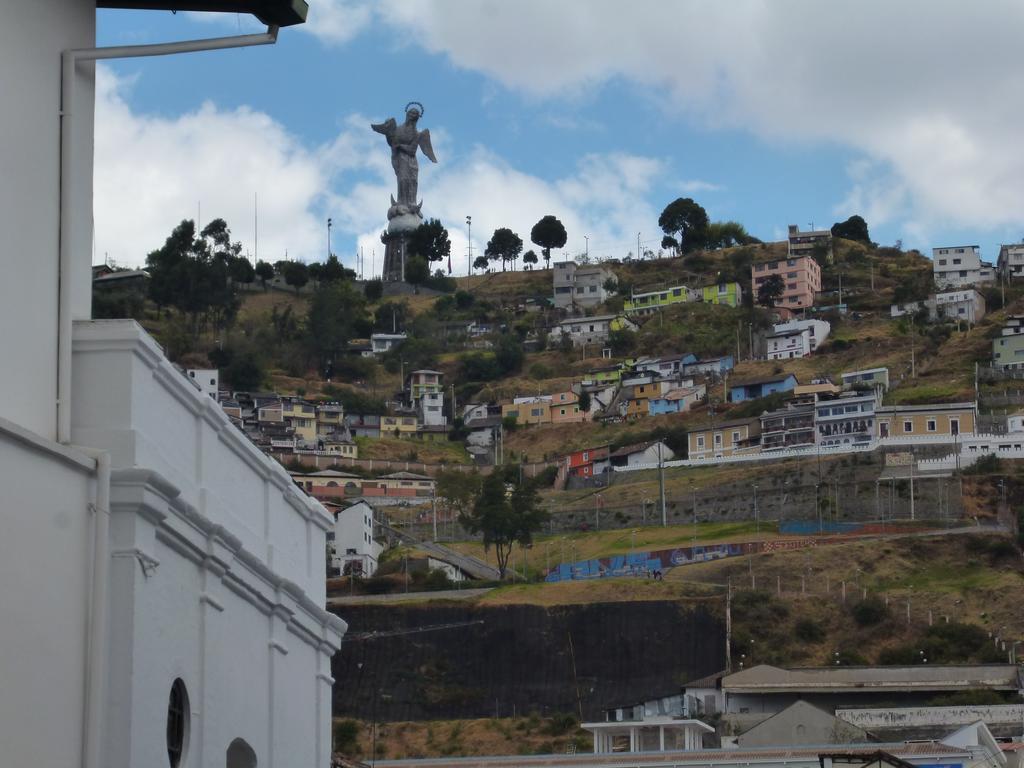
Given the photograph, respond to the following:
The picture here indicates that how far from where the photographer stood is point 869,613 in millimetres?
83812

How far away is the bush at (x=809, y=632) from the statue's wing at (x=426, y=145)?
7818 cm

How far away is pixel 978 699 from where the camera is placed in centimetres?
7000

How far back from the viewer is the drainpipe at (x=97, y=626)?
13477 millimetres

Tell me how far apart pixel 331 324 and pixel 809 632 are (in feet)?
216

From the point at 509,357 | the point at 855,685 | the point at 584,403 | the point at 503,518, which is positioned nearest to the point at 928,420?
the point at 503,518

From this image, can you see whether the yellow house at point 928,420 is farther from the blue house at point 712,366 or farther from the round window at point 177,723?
the round window at point 177,723

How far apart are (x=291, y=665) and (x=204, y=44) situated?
7272mm

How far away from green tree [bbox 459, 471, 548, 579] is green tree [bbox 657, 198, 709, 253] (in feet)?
219

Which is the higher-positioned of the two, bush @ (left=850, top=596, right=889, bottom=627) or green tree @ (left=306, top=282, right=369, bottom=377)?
green tree @ (left=306, top=282, right=369, bottom=377)

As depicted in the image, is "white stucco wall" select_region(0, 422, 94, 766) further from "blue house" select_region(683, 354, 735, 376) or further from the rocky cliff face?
"blue house" select_region(683, 354, 735, 376)

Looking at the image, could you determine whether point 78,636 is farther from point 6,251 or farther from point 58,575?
point 6,251

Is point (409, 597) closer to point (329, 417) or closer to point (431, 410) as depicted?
point (329, 417)

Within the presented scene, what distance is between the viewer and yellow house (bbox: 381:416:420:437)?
420 feet

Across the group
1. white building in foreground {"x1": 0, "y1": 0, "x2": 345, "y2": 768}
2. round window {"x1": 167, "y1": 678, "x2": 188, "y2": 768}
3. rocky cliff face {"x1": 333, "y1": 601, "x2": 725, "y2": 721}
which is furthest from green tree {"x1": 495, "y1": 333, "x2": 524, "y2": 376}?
round window {"x1": 167, "y1": 678, "x2": 188, "y2": 768}
